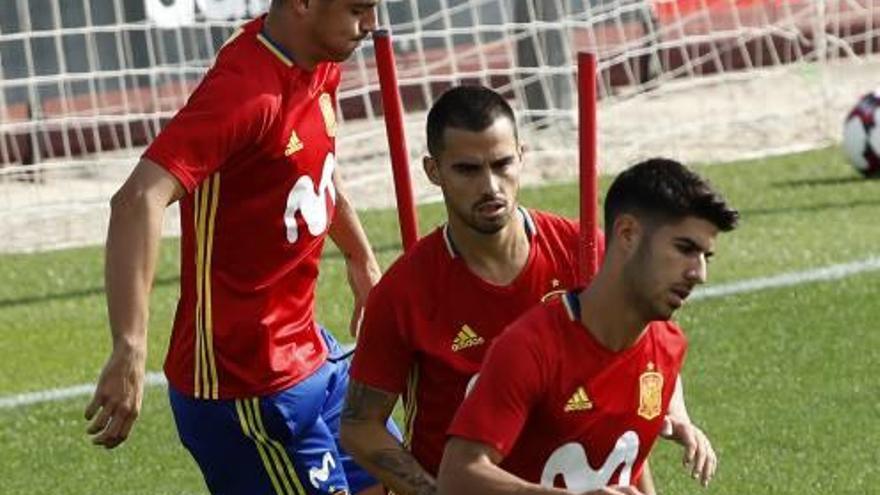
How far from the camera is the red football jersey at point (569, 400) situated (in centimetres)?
570

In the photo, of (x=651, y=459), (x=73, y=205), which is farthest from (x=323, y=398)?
(x=73, y=205)

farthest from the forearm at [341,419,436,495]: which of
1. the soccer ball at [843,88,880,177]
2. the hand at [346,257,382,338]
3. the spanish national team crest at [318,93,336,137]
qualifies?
the soccer ball at [843,88,880,177]

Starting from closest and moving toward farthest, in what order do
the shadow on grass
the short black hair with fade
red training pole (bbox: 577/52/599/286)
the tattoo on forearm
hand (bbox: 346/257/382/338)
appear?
the short black hair with fade
the tattoo on forearm
red training pole (bbox: 577/52/599/286)
hand (bbox: 346/257/382/338)
the shadow on grass

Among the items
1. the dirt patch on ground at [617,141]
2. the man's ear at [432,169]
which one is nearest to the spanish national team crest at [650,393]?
the man's ear at [432,169]

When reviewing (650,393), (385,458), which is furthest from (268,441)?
(650,393)

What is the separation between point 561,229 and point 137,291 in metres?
1.10

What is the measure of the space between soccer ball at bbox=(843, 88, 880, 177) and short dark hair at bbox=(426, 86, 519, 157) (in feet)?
29.7

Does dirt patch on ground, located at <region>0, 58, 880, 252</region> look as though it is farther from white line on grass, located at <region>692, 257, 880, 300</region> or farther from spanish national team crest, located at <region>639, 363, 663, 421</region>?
spanish national team crest, located at <region>639, 363, 663, 421</region>

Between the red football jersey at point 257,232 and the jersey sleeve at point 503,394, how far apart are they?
140 cm

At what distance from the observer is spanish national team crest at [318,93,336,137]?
7234 mm

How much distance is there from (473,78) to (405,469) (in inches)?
433

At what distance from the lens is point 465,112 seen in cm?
642

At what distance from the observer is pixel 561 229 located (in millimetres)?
6699

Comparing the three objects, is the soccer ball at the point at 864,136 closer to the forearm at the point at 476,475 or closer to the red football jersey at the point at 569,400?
the red football jersey at the point at 569,400
